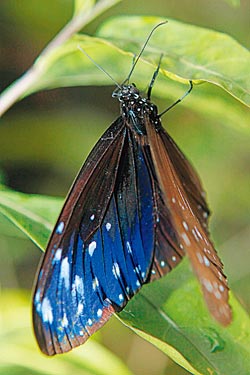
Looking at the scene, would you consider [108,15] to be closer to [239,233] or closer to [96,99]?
[96,99]

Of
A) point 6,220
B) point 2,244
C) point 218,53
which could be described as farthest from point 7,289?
point 218,53

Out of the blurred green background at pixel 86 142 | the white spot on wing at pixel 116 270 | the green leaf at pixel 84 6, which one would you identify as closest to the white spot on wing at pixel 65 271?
the white spot on wing at pixel 116 270

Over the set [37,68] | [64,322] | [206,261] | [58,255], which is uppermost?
[37,68]

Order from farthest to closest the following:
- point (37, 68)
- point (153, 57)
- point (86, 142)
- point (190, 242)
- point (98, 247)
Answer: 1. point (86, 142)
2. point (37, 68)
3. point (153, 57)
4. point (98, 247)
5. point (190, 242)

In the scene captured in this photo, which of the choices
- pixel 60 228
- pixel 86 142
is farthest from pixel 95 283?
pixel 86 142

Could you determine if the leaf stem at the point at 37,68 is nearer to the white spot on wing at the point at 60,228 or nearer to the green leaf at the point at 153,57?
the green leaf at the point at 153,57

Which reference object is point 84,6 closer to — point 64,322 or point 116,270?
point 116,270

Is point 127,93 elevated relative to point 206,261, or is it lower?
elevated
